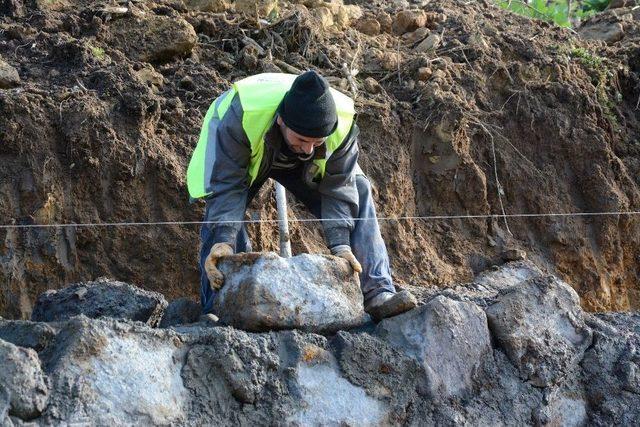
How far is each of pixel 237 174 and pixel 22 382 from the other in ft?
4.90

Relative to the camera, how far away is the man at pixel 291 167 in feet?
15.8

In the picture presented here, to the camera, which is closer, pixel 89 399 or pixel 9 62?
pixel 89 399

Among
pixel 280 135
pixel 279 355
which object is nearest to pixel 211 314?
pixel 279 355

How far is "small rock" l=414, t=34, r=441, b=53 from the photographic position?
26.0 ft

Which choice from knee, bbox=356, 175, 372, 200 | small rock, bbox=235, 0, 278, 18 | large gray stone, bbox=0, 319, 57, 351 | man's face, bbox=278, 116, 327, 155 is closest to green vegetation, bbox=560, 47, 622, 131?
small rock, bbox=235, 0, 278, 18

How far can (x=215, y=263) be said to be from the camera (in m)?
4.92

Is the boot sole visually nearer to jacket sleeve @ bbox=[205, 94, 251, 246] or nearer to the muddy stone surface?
the muddy stone surface

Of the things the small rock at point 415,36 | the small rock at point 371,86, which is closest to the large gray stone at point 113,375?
the small rock at point 371,86

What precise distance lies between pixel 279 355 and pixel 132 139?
2.22 metres

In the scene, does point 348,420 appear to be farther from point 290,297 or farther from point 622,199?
point 622,199

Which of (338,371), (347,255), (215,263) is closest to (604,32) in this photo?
(347,255)

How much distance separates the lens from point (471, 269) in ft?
23.6

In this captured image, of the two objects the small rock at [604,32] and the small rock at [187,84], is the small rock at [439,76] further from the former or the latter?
the small rock at [604,32]

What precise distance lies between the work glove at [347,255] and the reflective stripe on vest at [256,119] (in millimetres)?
349
